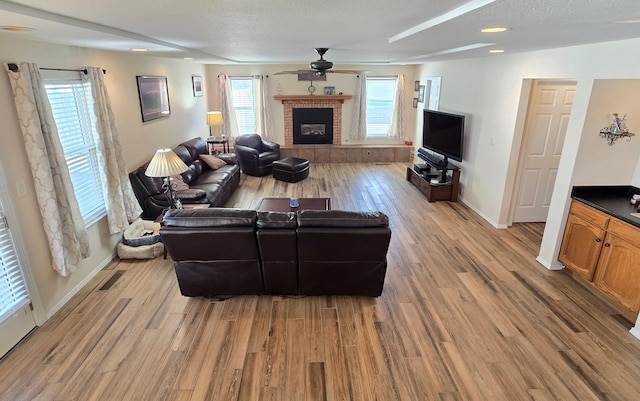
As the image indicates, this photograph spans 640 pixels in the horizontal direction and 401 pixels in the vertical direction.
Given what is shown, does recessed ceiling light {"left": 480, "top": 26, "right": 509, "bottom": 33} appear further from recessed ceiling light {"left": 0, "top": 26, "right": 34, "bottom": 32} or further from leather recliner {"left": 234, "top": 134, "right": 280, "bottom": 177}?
leather recliner {"left": 234, "top": 134, "right": 280, "bottom": 177}

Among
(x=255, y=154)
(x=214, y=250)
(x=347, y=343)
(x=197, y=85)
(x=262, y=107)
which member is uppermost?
(x=197, y=85)

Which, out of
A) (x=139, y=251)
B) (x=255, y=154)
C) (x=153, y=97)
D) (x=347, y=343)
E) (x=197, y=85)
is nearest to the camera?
(x=347, y=343)

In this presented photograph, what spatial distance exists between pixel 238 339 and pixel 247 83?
7264 mm

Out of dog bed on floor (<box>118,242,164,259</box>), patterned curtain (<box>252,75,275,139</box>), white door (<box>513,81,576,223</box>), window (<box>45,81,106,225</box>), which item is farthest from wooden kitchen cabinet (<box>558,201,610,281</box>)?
patterned curtain (<box>252,75,275,139</box>)

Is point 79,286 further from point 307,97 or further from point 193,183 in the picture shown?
point 307,97

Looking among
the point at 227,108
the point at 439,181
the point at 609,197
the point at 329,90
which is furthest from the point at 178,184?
the point at 609,197

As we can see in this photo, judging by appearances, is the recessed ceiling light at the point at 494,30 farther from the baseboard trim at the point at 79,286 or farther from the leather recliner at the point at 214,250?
the baseboard trim at the point at 79,286

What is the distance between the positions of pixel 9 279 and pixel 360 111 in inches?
302

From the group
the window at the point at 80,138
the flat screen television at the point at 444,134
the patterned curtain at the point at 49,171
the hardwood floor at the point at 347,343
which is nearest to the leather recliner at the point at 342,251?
the hardwood floor at the point at 347,343

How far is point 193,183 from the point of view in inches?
223

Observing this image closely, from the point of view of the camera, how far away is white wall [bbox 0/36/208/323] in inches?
108

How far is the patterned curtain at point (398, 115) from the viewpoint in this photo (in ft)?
28.5

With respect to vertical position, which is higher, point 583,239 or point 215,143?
point 215,143

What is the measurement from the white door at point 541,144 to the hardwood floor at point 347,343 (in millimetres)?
1439
